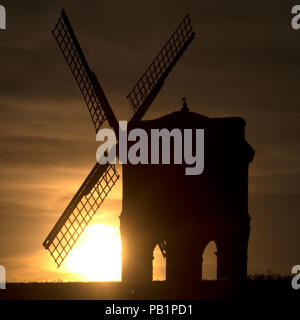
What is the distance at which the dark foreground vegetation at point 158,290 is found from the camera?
91.2 ft

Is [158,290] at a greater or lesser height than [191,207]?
lesser

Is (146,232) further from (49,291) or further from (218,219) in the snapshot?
(49,291)

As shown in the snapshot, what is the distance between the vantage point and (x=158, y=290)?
95.3 ft

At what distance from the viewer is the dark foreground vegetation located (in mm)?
27812

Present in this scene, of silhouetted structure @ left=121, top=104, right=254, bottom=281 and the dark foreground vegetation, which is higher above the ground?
silhouetted structure @ left=121, top=104, right=254, bottom=281

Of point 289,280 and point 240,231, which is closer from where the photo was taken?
point 289,280

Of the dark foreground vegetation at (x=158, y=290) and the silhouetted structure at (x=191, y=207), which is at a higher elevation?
the silhouetted structure at (x=191, y=207)

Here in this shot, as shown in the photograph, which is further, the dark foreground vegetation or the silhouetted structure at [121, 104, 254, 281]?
the silhouetted structure at [121, 104, 254, 281]

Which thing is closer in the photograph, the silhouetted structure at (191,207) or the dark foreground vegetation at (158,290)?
the dark foreground vegetation at (158,290)

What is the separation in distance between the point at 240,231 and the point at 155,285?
6009 mm
